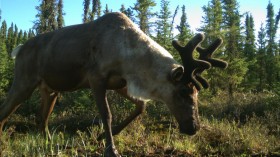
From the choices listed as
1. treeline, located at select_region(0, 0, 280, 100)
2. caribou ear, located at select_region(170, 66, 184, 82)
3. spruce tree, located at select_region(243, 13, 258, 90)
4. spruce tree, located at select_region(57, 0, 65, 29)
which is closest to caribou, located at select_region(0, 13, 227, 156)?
caribou ear, located at select_region(170, 66, 184, 82)

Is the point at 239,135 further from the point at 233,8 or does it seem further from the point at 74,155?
the point at 233,8

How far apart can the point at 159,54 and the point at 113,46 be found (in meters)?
0.80

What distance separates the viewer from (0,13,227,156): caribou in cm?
522

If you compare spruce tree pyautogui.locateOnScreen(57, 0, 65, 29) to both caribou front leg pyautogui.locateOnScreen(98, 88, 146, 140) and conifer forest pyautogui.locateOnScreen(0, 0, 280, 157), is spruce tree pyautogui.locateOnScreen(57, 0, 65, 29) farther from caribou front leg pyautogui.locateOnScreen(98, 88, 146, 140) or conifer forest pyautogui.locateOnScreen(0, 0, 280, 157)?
caribou front leg pyautogui.locateOnScreen(98, 88, 146, 140)

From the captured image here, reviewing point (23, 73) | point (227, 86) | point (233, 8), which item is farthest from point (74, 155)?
point (233, 8)

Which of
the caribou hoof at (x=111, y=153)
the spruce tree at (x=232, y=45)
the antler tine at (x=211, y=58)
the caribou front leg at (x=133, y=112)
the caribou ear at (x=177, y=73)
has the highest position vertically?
the spruce tree at (x=232, y=45)

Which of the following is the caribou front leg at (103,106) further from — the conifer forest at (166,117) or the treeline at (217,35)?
the treeline at (217,35)

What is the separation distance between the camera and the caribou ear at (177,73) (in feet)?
16.4

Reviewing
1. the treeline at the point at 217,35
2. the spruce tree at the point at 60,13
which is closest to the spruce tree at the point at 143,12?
the treeline at the point at 217,35

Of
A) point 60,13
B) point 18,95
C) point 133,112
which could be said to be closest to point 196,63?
point 133,112

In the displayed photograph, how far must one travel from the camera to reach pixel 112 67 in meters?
5.77

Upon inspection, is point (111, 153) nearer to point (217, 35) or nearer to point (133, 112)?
point (133, 112)

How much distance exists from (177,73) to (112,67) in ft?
3.91

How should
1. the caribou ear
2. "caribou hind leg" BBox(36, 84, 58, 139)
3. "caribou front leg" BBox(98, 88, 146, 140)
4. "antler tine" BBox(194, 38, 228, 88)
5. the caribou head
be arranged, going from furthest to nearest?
"caribou hind leg" BBox(36, 84, 58, 139), "caribou front leg" BBox(98, 88, 146, 140), "antler tine" BBox(194, 38, 228, 88), the caribou head, the caribou ear
